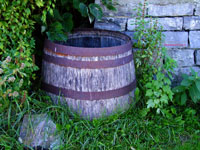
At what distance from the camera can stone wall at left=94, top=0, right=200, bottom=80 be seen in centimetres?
314

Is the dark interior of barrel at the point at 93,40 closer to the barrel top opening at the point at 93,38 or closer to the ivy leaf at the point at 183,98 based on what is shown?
the barrel top opening at the point at 93,38

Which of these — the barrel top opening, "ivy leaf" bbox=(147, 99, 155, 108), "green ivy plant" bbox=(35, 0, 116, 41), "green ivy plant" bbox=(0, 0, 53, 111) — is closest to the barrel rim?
"green ivy plant" bbox=(35, 0, 116, 41)

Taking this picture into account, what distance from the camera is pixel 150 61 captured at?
127 inches

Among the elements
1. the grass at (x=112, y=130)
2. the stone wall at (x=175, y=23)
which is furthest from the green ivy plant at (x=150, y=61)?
the grass at (x=112, y=130)

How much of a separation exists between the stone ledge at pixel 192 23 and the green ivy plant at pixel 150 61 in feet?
1.03

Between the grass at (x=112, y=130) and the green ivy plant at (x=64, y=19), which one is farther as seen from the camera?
the green ivy plant at (x=64, y=19)

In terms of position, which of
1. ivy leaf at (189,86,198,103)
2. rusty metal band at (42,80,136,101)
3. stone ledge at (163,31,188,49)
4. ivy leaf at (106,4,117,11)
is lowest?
ivy leaf at (189,86,198,103)

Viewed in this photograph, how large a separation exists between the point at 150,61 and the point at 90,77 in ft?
3.33

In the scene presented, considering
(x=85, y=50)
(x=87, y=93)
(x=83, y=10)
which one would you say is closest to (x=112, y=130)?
(x=87, y=93)

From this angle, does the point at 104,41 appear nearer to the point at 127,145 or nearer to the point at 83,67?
the point at 83,67

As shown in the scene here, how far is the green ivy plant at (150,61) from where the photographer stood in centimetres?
275

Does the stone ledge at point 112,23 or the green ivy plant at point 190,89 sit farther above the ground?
the stone ledge at point 112,23

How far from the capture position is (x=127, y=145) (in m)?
2.51

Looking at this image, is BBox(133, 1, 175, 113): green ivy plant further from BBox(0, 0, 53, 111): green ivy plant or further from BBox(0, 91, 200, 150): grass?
BBox(0, 0, 53, 111): green ivy plant
